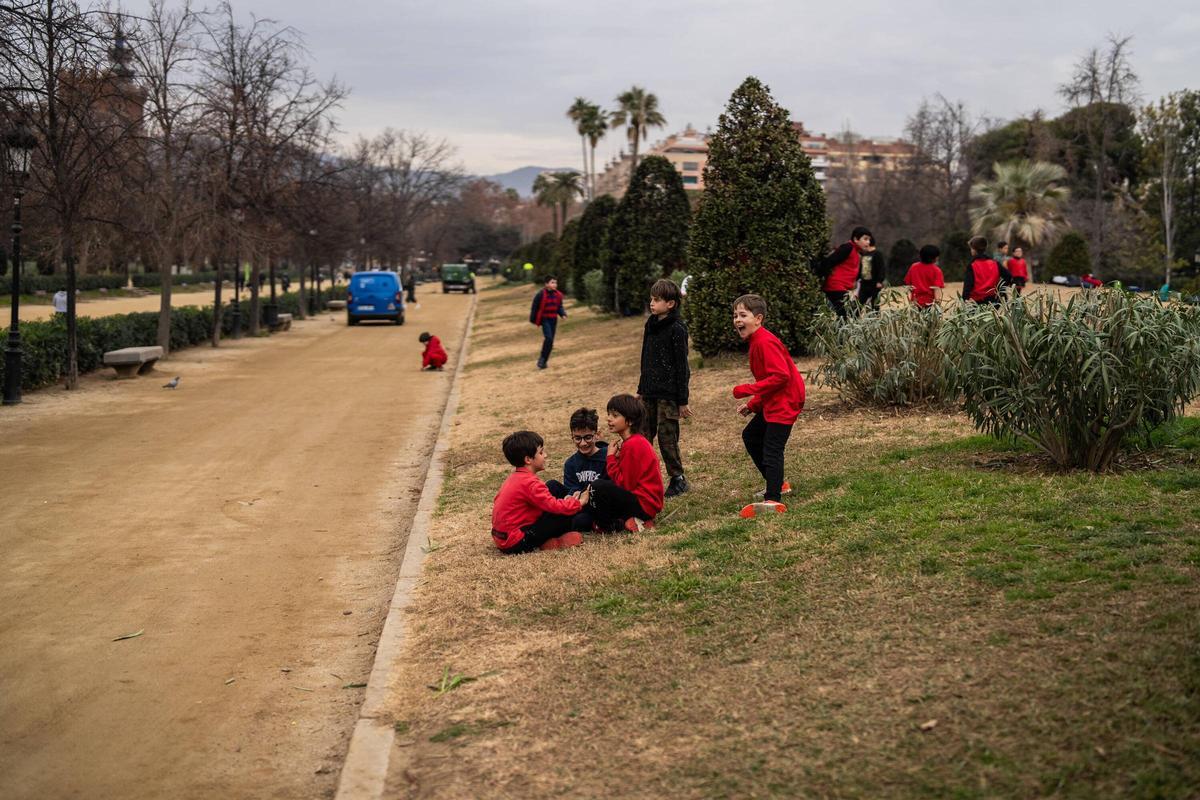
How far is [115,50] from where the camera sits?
14992 mm

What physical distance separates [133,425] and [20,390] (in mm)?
3383

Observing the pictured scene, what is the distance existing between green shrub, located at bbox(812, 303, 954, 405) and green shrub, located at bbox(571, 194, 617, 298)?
2506cm

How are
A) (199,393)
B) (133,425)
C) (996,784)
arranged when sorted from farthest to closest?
(199,393), (133,425), (996,784)

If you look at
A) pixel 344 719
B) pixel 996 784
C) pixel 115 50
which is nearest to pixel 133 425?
pixel 115 50

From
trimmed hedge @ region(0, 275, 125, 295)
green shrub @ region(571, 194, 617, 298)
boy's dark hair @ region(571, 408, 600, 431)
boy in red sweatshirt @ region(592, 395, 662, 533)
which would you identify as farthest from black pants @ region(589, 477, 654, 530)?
trimmed hedge @ region(0, 275, 125, 295)

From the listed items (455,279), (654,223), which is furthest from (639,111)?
(654,223)

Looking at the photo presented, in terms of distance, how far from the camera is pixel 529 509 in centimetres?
764

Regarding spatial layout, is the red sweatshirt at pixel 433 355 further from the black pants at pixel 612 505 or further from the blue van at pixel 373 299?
the blue van at pixel 373 299

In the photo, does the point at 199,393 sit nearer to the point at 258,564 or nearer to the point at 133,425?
the point at 133,425

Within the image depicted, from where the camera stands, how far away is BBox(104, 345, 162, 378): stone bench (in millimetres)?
20389

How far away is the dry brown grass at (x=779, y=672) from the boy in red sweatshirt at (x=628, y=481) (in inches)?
8.1

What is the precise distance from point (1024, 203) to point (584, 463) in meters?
40.5

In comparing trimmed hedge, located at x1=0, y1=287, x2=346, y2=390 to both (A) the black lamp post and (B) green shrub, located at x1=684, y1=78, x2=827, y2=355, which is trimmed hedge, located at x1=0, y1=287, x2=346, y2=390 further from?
(B) green shrub, located at x1=684, y1=78, x2=827, y2=355

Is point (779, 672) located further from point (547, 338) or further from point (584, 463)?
point (547, 338)
